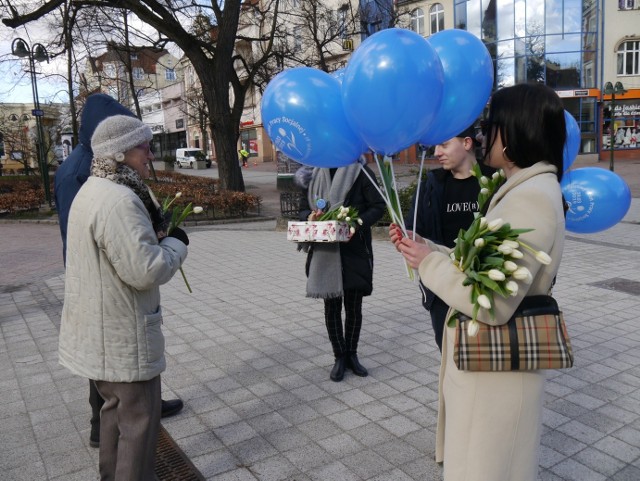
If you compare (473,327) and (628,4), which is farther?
(628,4)

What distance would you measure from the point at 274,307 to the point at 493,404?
179 inches

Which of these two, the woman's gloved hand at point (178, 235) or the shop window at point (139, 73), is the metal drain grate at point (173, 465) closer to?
the woman's gloved hand at point (178, 235)

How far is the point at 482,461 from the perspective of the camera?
5.95 ft

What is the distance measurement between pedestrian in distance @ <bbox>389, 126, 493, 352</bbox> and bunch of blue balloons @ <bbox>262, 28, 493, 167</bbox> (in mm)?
266

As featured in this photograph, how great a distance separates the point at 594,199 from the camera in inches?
126

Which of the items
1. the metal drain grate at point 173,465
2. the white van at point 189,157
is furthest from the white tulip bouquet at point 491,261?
the white van at point 189,157

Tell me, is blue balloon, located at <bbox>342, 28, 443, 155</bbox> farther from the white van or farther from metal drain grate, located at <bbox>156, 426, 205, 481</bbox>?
the white van

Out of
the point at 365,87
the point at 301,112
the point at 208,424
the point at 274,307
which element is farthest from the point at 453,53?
the point at 274,307

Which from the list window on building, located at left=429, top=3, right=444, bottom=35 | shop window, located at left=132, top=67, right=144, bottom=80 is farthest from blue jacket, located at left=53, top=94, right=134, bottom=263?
shop window, located at left=132, top=67, right=144, bottom=80

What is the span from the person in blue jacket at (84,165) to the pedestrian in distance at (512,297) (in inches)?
71.0

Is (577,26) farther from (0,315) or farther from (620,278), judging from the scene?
(0,315)

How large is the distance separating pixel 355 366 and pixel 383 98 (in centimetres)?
250

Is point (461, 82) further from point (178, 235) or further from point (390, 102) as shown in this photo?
point (178, 235)

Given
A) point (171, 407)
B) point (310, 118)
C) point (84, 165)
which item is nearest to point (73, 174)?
point (84, 165)
